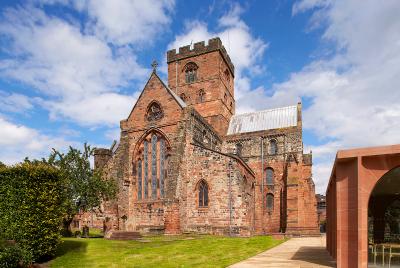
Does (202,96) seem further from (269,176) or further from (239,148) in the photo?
(269,176)

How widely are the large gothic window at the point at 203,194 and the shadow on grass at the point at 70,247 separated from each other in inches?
422

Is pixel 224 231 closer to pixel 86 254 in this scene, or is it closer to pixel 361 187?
→ pixel 86 254

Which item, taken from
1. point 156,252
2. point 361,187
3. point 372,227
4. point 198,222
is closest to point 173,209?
point 198,222

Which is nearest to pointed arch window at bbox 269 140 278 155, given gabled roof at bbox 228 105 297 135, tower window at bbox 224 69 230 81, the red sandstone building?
gabled roof at bbox 228 105 297 135

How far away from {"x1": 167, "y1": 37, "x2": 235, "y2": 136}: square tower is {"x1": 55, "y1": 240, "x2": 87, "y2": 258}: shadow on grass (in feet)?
85.5

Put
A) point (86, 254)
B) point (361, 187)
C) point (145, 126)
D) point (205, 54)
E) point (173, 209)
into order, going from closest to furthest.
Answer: point (361, 187)
point (86, 254)
point (173, 209)
point (145, 126)
point (205, 54)

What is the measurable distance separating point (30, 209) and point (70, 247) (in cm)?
498

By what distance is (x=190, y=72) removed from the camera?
45.8 metres

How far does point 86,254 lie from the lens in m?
16.8

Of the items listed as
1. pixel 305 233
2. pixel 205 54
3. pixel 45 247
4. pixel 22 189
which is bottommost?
pixel 305 233

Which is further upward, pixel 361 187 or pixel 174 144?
pixel 174 144

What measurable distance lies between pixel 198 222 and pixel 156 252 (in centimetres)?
1074

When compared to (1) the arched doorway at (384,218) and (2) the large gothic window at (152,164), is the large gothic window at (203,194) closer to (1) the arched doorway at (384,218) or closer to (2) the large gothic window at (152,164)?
(2) the large gothic window at (152,164)

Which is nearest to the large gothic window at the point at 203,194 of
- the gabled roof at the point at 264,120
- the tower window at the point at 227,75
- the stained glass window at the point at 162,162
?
the stained glass window at the point at 162,162
